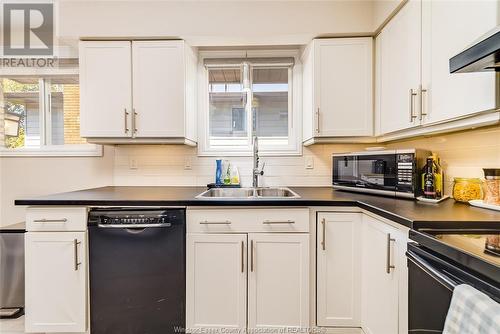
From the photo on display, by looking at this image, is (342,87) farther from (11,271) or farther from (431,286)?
(11,271)

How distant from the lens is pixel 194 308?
5.39ft

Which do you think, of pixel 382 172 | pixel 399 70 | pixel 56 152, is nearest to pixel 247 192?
pixel 382 172

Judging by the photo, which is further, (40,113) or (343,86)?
(40,113)

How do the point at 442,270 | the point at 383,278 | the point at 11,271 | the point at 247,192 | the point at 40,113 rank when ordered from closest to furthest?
the point at 442,270 < the point at 383,278 < the point at 11,271 < the point at 247,192 < the point at 40,113

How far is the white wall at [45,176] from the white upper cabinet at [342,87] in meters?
1.91

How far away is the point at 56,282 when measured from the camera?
1.66 meters

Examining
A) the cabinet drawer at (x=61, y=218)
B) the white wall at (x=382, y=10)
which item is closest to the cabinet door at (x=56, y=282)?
the cabinet drawer at (x=61, y=218)

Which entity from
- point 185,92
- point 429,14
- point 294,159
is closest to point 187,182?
point 185,92

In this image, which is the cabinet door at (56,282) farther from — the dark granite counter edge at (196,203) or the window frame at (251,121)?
the window frame at (251,121)

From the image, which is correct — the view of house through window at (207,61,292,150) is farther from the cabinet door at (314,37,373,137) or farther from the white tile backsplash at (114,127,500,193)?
the cabinet door at (314,37,373,137)

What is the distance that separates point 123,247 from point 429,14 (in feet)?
7.18

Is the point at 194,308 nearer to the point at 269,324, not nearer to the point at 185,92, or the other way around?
the point at 269,324

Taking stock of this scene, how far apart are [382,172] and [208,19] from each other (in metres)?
1.73

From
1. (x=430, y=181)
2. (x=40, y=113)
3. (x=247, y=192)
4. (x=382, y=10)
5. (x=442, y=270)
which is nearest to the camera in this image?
(x=442, y=270)
